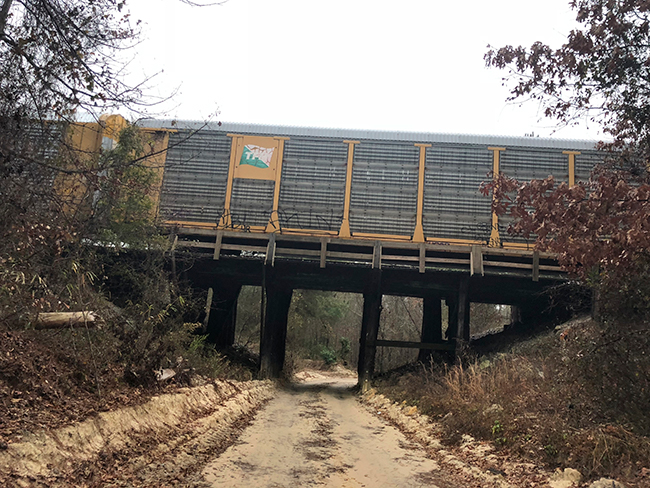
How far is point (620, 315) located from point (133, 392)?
291 inches

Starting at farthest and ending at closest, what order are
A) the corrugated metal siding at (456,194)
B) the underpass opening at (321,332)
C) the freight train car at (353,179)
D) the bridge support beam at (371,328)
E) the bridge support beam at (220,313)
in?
the underpass opening at (321,332), the bridge support beam at (220,313), the bridge support beam at (371,328), the freight train car at (353,179), the corrugated metal siding at (456,194)

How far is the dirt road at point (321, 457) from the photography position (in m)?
4.80

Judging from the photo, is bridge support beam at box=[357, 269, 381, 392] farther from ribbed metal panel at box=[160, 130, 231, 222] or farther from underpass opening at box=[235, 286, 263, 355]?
underpass opening at box=[235, 286, 263, 355]

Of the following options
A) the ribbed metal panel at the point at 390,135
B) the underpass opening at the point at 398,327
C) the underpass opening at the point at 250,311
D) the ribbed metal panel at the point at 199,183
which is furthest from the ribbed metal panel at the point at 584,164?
the underpass opening at the point at 250,311

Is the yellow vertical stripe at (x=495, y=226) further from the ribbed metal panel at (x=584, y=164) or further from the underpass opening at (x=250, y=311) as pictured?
the underpass opening at (x=250, y=311)

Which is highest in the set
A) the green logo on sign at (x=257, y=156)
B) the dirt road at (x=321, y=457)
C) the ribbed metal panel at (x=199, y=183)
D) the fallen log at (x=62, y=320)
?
the green logo on sign at (x=257, y=156)

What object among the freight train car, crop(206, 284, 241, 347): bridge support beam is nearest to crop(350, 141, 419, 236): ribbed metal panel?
the freight train car

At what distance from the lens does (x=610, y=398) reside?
5.94m

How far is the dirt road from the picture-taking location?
15.8 feet

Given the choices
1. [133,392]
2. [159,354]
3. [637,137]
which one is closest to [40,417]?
[133,392]

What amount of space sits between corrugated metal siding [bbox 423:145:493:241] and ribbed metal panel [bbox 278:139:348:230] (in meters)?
2.39

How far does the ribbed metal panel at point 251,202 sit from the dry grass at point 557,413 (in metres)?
6.70

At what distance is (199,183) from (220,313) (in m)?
4.30

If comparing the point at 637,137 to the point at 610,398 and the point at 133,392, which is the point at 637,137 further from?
the point at 133,392
